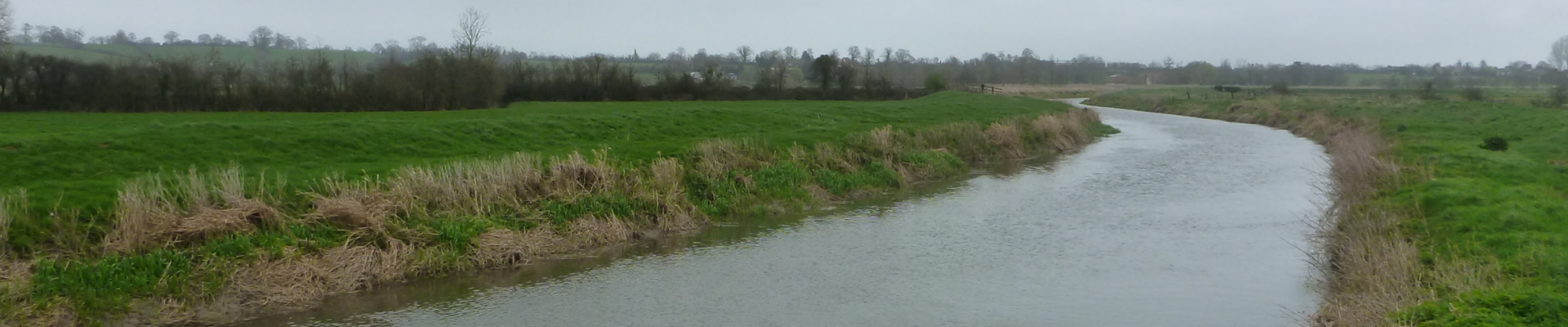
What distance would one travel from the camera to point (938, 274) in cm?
1228

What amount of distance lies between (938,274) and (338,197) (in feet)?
23.2

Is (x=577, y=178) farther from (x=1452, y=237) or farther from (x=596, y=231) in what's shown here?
(x=1452, y=237)

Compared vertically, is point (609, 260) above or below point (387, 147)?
below

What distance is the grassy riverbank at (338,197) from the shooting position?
32.5 ft

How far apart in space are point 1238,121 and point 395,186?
45.8 m

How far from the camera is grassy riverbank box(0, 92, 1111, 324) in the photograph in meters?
9.90

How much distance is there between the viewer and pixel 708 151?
1862 cm

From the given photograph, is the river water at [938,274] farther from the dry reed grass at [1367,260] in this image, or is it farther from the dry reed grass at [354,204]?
the dry reed grass at [354,204]

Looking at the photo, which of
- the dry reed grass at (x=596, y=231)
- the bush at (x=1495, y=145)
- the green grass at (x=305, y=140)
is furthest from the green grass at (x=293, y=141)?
the bush at (x=1495, y=145)

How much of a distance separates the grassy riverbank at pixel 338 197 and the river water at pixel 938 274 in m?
0.59

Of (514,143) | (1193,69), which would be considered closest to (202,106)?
(514,143)

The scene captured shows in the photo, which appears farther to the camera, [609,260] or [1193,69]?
[1193,69]

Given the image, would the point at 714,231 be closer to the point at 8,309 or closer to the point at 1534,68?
the point at 8,309

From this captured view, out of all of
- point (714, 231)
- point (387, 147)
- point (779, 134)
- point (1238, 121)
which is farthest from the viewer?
point (1238, 121)
